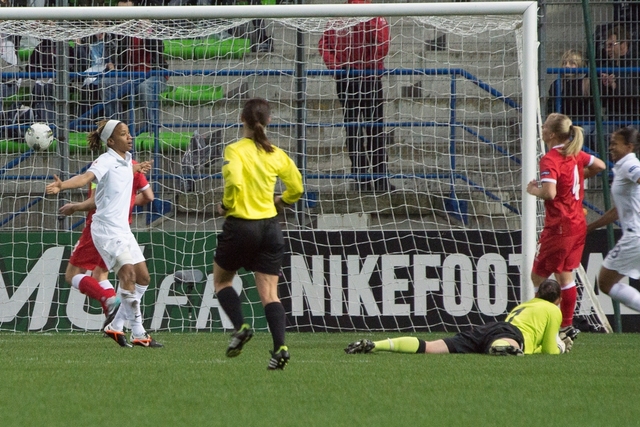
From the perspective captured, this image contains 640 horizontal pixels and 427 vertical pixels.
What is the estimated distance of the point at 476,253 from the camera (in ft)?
38.7

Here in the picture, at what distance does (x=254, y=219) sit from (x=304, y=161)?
17.0 ft

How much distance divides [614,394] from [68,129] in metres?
7.97

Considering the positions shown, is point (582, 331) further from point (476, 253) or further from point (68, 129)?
point (68, 129)

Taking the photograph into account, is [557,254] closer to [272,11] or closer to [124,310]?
[272,11]

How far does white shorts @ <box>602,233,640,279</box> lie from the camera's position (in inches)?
355

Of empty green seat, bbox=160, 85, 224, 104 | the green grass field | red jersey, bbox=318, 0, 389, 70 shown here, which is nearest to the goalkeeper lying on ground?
the green grass field

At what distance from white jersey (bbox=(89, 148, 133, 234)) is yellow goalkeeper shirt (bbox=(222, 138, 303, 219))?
2.66 metres

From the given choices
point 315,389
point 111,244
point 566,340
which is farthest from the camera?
point 111,244

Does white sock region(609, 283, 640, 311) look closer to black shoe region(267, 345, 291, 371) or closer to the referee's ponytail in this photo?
black shoe region(267, 345, 291, 371)

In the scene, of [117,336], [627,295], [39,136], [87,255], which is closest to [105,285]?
[87,255]

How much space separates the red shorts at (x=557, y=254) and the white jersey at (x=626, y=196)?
444mm

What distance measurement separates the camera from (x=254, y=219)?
7.05 m

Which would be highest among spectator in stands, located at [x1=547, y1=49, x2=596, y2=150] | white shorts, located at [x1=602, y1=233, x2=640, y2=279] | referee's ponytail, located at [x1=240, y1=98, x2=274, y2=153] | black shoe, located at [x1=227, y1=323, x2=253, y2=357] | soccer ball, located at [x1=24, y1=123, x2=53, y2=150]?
spectator in stands, located at [x1=547, y1=49, x2=596, y2=150]

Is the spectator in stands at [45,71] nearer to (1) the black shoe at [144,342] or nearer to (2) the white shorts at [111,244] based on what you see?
(2) the white shorts at [111,244]
